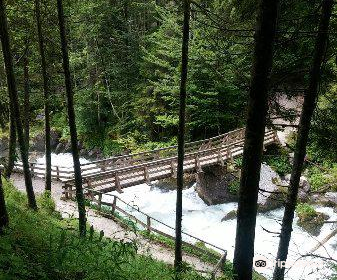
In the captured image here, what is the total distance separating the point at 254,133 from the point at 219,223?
626 inches

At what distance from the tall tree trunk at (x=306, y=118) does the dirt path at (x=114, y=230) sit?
226 inches

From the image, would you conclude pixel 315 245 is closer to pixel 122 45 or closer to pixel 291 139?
pixel 291 139

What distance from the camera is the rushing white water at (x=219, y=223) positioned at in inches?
678

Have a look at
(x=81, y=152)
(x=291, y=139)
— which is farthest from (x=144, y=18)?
(x=291, y=139)

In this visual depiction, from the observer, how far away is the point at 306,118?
26.2 ft

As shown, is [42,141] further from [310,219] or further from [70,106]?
[310,219]

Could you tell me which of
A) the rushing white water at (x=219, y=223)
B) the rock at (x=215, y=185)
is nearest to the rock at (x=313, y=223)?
the rushing white water at (x=219, y=223)

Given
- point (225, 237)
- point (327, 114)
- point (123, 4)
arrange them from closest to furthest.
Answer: point (327, 114) < point (225, 237) < point (123, 4)

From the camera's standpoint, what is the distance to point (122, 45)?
3002 cm

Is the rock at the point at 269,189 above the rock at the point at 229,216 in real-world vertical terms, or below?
above

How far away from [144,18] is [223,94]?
47.1 ft

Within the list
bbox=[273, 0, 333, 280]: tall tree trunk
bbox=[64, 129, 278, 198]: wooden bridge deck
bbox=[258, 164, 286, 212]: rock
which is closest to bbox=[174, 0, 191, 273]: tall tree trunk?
bbox=[273, 0, 333, 280]: tall tree trunk

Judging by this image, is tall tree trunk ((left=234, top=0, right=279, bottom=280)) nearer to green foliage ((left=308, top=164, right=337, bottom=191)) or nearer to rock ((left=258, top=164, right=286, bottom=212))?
rock ((left=258, top=164, right=286, bottom=212))

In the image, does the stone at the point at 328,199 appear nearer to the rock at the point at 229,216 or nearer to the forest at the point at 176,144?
the forest at the point at 176,144
